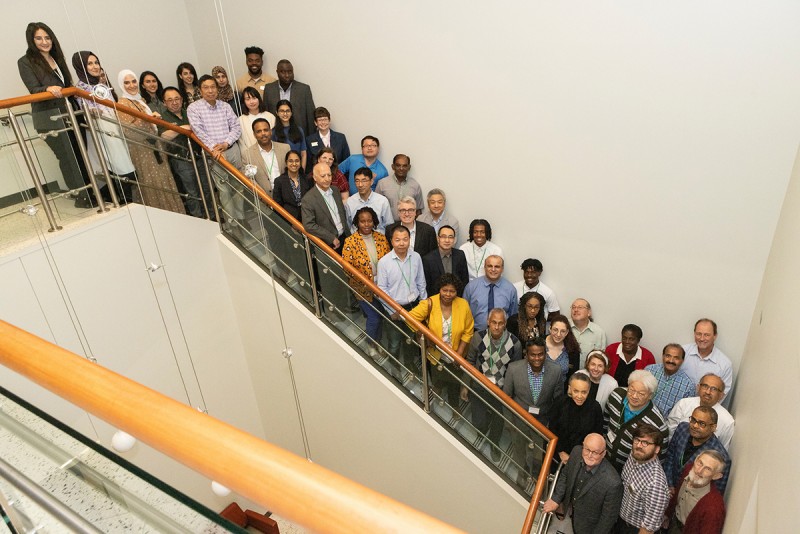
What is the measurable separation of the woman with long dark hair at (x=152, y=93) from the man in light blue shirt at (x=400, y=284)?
Result: 283 cm

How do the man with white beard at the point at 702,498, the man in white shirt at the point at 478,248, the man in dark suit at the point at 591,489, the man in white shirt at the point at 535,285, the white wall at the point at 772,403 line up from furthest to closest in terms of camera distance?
the man in white shirt at the point at 478,248, the man in white shirt at the point at 535,285, the man in dark suit at the point at 591,489, the man with white beard at the point at 702,498, the white wall at the point at 772,403

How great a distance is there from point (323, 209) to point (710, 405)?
3432 mm

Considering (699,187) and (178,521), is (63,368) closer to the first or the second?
(178,521)

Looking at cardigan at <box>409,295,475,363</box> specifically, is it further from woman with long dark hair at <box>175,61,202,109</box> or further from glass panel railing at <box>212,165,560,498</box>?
woman with long dark hair at <box>175,61,202,109</box>

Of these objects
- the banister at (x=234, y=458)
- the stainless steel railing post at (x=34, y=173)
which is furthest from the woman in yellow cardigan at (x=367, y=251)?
the banister at (x=234, y=458)

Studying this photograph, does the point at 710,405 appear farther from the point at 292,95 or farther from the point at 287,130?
the point at 292,95

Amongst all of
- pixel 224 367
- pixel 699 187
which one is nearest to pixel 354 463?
pixel 224 367

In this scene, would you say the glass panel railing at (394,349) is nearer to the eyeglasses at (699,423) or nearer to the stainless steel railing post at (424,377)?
the stainless steel railing post at (424,377)

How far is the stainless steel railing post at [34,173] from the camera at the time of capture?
412 cm

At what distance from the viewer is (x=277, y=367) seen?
20.4ft

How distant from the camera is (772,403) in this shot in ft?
9.44

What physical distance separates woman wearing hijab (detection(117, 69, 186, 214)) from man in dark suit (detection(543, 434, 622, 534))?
4005 mm

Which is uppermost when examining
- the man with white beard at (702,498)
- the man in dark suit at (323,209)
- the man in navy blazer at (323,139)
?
the man in navy blazer at (323,139)

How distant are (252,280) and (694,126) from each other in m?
4.19
